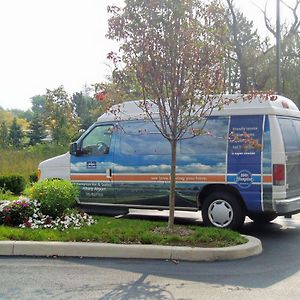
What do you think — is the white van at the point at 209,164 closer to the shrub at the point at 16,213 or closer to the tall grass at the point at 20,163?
the shrub at the point at 16,213

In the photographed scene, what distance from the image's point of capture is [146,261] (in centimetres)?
671

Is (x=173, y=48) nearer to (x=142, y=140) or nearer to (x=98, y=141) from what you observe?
(x=142, y=140)

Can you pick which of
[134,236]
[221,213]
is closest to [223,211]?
[221,213]

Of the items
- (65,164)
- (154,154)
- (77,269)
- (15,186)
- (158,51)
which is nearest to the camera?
(77,269)

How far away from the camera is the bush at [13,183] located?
45.5ft

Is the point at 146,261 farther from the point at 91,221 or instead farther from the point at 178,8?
the point at 178,8

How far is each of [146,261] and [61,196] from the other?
2.49 meters

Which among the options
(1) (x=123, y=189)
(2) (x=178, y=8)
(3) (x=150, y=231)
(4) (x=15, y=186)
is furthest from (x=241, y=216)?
(4) (x=15, y=186)

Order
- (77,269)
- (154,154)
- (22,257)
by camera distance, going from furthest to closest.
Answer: (154,154), (22,257), (77,269)

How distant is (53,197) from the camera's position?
852 cm

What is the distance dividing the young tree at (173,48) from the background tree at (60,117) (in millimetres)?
24428

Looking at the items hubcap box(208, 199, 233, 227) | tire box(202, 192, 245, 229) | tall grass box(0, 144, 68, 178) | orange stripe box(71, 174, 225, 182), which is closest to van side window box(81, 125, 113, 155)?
orange stripe box(71, 174, 225, 182)

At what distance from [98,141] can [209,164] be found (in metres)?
2.55

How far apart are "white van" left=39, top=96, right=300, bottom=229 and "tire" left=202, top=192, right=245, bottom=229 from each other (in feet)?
0.06
